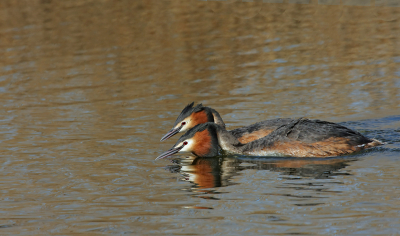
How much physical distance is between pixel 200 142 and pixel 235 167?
883 mm

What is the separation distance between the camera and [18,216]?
768cm

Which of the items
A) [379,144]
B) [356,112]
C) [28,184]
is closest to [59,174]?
[28,184]

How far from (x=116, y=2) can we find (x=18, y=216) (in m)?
18.2

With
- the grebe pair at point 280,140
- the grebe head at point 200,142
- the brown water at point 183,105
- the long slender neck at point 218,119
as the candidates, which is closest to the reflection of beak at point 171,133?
the brown water at point 183,105

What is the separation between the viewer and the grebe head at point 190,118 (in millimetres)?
11391

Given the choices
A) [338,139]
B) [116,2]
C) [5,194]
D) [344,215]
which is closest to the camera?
[344,215]

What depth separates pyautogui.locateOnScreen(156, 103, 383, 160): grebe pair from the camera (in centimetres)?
1013

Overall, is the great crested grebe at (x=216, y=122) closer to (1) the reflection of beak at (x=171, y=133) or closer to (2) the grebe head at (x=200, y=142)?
(1) the reflection of beak at (x=171, y=133)

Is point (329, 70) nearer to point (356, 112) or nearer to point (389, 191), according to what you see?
point (356, 112)

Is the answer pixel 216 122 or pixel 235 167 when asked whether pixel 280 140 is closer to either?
pixel 235 167

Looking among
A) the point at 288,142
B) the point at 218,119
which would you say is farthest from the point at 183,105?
the point at 288,142

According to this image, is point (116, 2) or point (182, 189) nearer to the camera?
point (182, 189)

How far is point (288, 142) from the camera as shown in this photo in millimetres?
10234

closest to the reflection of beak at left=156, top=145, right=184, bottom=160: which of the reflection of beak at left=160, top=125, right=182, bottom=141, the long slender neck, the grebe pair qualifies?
the grebe pair
